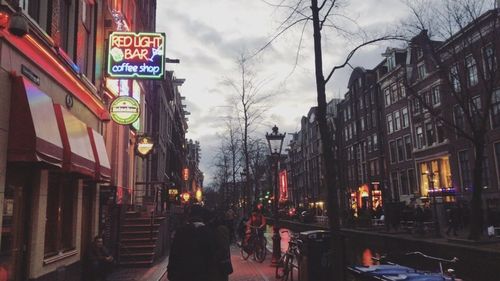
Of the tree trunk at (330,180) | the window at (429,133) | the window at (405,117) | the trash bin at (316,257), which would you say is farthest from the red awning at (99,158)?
the window at (405,117)

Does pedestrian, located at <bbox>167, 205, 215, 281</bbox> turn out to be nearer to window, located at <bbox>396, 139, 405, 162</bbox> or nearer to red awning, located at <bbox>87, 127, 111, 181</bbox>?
red awning, located at <bbox>87, 127, 111, 181</bbox>

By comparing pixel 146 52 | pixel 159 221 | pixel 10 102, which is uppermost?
pixel 146 52

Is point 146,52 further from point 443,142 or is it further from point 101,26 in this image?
point 443,142

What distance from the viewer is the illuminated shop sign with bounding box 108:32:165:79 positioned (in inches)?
614

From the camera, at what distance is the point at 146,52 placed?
15992mm

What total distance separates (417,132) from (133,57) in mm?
41314

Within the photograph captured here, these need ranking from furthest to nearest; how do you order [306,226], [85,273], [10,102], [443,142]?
[443,142]
[306,226]
[85,273]
[10,102]

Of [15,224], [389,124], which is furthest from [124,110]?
[389,124]

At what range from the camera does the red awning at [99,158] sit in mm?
12603

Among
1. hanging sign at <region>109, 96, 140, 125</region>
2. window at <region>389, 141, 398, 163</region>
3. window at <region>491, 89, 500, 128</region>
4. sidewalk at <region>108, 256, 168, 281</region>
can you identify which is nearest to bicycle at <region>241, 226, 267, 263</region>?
sidewalk at <region>108, 256, 168, 281</region>

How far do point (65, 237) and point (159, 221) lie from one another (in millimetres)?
6519

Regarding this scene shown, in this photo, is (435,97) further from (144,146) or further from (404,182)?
(144,146)

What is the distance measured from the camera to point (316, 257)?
10.2 metres

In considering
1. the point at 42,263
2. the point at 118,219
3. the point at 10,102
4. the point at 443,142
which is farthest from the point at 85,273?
the point at 443,142
